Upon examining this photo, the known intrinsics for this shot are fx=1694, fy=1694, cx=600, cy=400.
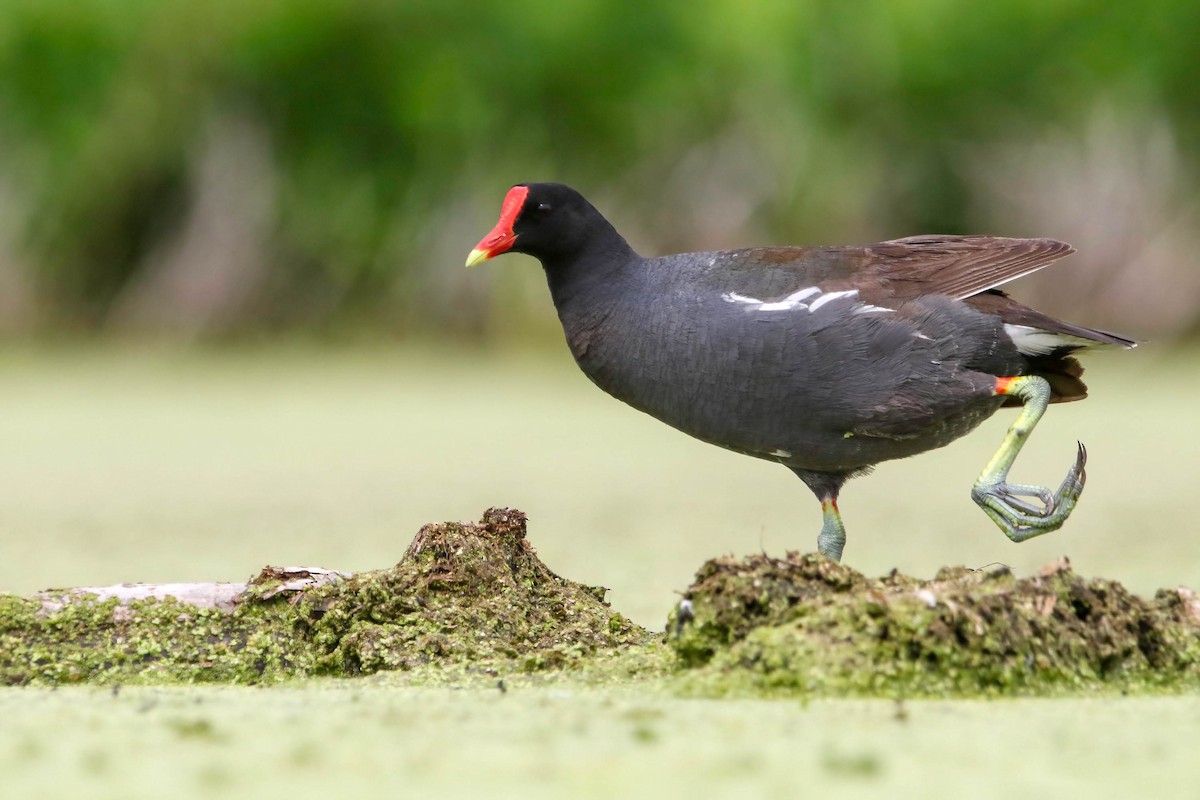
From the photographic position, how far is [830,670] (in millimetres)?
2848

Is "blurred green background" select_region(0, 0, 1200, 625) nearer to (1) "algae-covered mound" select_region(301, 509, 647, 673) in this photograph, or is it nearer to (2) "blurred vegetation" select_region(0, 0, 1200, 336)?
(2) "blurred vegetation" select_region(0, 0, 1200, 336)

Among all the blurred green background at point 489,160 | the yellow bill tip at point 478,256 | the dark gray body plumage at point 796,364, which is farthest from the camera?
the blurred green background at point 489,160

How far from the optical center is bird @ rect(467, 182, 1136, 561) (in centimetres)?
386

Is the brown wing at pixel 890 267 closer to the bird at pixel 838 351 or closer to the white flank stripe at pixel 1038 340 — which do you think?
the bird at pixel 838 351

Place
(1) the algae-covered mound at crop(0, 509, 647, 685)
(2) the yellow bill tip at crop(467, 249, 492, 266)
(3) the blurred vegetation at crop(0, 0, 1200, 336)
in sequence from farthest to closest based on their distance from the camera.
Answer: (3) the blurred vegetation at crop(0, 0, 1200, 336), (2) the yellow bill tip at crop(467, 249, 492, 266), (1) the algae-covered mound at crop(0, 509, 647, 685)

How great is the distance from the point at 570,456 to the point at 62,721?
A: 4880 millimetres

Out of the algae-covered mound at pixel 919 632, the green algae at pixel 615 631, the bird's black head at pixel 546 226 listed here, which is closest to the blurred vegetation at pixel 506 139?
the bird's black head at pixel 546 226

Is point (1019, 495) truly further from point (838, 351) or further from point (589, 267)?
point (589, 267)

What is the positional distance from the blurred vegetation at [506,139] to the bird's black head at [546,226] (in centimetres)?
580

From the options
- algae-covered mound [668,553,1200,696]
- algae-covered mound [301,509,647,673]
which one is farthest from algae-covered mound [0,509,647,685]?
algae-covered mound [668,553,1200,696]

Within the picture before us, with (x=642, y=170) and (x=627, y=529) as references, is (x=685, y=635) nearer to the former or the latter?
(x=627, y=529)

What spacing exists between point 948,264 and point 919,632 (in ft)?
4.80

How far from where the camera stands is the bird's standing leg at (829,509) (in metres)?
4.14

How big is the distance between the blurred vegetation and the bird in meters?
6.07
